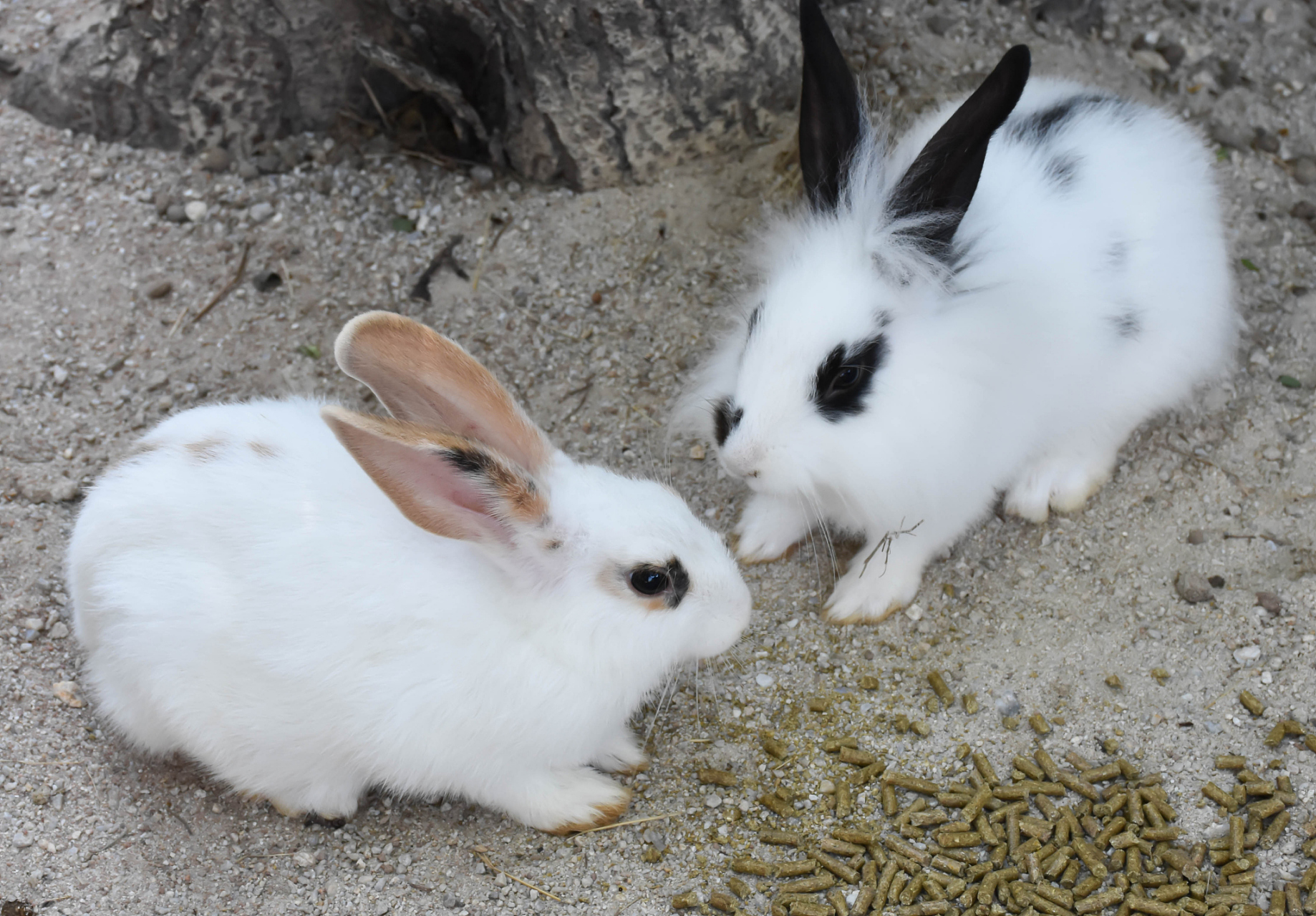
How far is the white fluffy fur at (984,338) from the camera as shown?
2740 mm

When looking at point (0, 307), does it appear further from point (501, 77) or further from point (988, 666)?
point (988, 666)

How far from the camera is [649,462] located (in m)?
3.82

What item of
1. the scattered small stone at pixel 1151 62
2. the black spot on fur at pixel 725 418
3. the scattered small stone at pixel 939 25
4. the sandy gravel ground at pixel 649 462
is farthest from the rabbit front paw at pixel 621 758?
the scattered small stone at pixel 1151 62

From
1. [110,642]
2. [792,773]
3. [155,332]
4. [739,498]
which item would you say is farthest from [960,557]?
[155,332]

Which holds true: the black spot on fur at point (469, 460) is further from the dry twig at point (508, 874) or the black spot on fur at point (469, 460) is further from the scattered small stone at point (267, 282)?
the scattered small stone at point (267, 282)

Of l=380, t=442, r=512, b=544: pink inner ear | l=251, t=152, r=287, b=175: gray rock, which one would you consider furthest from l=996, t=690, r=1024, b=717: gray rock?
l=251, t=152, r=287, b=175: gray rock

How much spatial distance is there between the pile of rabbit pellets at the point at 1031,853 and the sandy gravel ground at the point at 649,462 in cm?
7

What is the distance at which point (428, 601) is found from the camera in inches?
98.8

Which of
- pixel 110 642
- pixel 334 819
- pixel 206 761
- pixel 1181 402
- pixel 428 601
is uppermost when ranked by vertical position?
pixel 1181 402

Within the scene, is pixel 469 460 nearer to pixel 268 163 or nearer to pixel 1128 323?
pixel 1128 323

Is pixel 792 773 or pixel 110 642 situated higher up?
pixel 110 642

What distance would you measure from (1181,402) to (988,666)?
1171 millimetres

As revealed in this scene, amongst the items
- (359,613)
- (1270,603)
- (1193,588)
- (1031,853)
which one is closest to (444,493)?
(359,613)

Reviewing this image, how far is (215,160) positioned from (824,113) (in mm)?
2565
